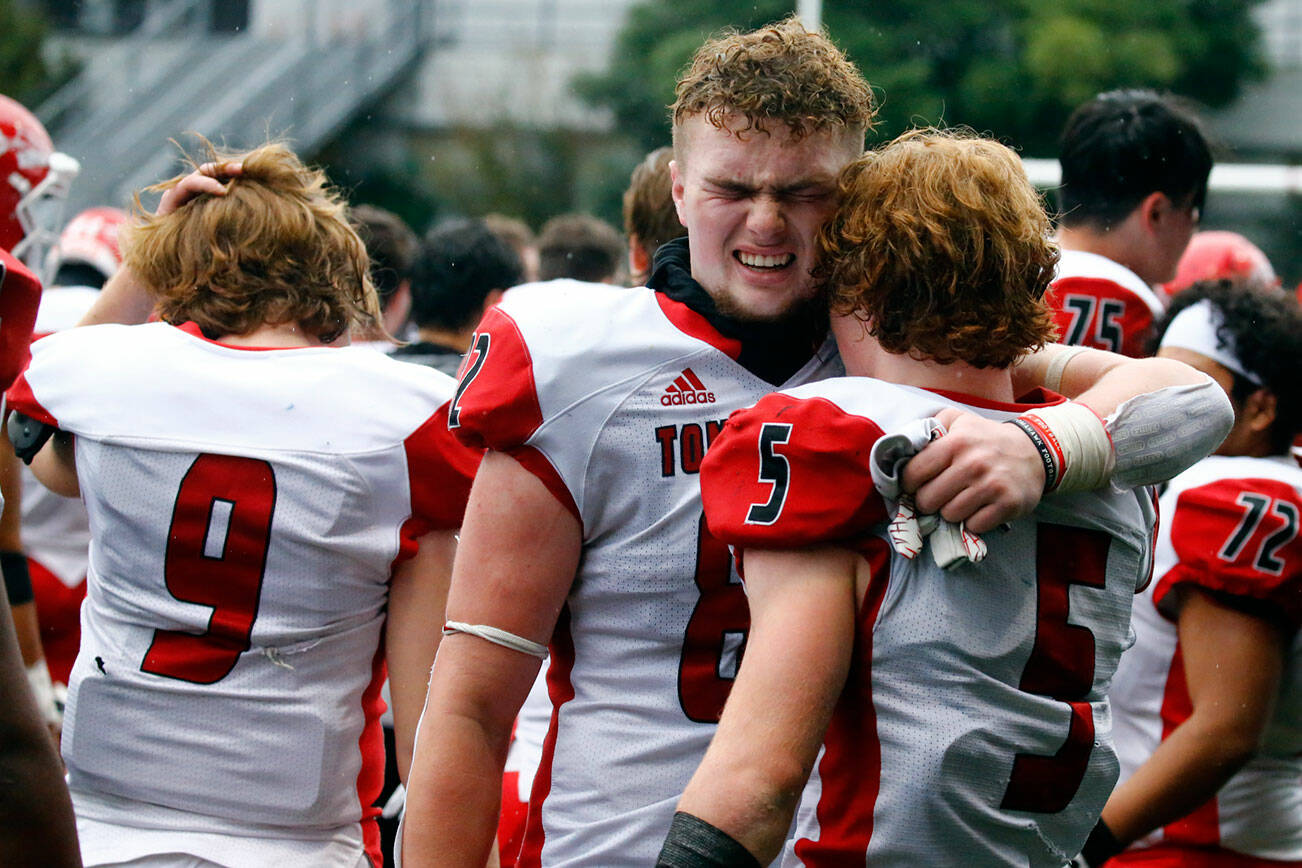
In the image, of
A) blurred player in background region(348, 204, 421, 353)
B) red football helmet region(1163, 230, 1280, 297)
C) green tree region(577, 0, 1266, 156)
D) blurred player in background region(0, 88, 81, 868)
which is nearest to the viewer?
blurred player in background region(0, 88, 81, 868)

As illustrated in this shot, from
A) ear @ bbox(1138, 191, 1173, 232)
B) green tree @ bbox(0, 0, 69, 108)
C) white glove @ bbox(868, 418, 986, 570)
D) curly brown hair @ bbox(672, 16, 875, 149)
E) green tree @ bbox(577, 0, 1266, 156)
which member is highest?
curly brown hair @ bbox(672, 16, 875, 149)

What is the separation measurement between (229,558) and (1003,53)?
1823 centimetres

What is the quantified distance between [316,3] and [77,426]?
20064mm

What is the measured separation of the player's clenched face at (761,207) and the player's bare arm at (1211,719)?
4.02 ft

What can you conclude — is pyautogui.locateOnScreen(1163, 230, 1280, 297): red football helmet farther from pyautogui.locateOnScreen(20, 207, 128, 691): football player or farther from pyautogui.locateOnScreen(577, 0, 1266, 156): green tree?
pyautogui.locateOnScreen(577, 0, 1266, 156): green tree

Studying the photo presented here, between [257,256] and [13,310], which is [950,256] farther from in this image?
[257,256]

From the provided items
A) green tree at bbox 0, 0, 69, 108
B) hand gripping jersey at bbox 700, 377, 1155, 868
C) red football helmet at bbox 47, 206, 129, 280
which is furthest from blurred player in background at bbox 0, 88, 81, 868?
green tree at bbox 0, 0, 69, 108

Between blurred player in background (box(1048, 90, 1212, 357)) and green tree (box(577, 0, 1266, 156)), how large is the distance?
1371 cm

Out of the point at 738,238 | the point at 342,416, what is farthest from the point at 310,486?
the point at 738,238

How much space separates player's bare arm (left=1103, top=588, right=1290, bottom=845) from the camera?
2590 millimetres

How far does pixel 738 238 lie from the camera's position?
1.96 metres

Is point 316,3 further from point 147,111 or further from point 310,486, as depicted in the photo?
point 310,486

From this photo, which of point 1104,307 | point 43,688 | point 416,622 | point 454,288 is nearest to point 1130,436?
point 416,622

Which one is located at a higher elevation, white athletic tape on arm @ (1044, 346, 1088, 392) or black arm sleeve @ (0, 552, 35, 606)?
white athletic tape on arm @ (1044, 346, 1088, 392)
